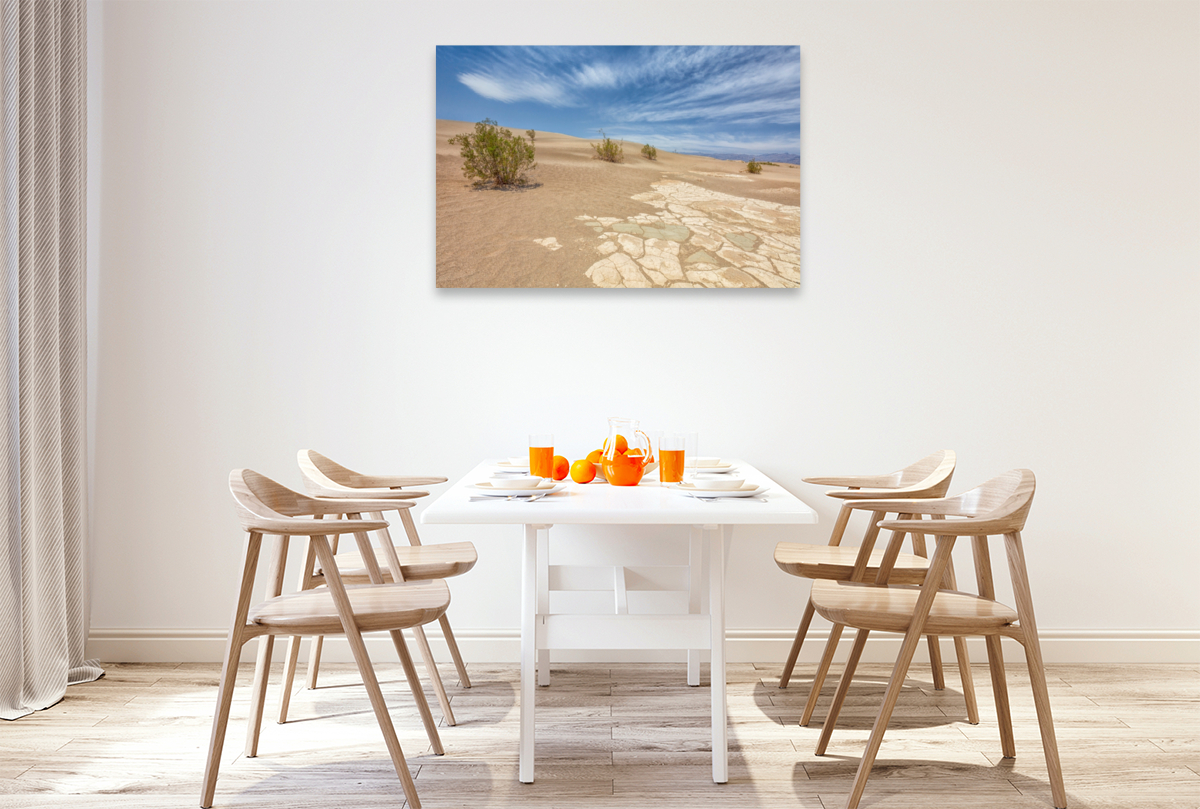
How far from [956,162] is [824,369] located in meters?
0.90

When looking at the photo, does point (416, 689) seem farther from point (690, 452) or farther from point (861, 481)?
point (861, 481)

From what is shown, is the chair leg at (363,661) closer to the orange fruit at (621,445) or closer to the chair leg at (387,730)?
the chair leg at (387,730)

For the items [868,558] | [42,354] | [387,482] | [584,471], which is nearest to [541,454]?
[584,471]

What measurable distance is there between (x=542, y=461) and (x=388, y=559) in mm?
519

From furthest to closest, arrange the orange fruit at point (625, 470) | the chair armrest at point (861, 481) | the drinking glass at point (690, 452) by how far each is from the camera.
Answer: the chair armrest at point (861, 481) → the drinking glass at point (690, 452) → the orange fruit at point (625, 470)

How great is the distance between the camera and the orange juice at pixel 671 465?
2369mm

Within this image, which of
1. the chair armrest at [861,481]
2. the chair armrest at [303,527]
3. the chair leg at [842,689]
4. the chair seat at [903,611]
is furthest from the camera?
the chair armrest at [861,481]

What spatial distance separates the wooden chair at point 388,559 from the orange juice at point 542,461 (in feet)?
1.07

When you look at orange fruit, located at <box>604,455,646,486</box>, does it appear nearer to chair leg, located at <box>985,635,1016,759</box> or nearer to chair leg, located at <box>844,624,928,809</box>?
chair leg, located at <box>844,624,928,809</box>

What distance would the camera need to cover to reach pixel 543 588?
255cm

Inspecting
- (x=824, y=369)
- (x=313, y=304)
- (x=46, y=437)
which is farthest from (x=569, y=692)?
(x=46, y=437)

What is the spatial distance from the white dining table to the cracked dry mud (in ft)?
3.51

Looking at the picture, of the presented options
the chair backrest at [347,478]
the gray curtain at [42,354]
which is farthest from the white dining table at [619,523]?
the gray curtain at [42,354]

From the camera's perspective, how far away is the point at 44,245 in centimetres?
268
